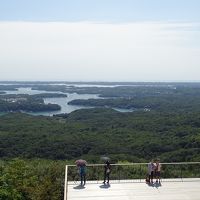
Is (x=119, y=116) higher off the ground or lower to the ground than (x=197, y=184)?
lower

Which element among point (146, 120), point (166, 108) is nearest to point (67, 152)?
point (146, 120)

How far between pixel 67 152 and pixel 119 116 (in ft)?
180

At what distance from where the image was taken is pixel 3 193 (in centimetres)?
1834

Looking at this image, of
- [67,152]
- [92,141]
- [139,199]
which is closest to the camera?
[139,199]

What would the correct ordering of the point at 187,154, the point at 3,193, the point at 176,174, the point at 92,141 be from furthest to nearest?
the point at 92,141
the point at 187,154
the point at 176,174
the point at 3,193

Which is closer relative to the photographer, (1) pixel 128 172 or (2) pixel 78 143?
(1) pixel 128 172

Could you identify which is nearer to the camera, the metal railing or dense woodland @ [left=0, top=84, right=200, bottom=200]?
the metal railing

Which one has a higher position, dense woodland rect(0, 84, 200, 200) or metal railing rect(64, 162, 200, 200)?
metal railing rect(64, 162, 200, 200)

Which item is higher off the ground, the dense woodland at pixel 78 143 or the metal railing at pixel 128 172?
the metal railing at pixel 128 172

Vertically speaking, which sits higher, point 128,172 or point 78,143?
point 128,172

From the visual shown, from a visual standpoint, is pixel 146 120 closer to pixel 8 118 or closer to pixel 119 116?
pixel 119 116

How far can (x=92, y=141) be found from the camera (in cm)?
7969

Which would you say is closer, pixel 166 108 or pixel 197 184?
pixel 197 184

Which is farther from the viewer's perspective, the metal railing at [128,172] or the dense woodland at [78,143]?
the dense woodland at [78,143]
